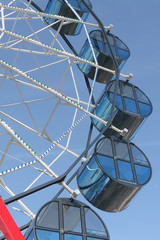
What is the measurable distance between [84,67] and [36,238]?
7756 millimetres

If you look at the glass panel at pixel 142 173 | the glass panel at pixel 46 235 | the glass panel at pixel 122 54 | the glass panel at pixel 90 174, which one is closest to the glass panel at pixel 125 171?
the glass panel at pixel 142 173

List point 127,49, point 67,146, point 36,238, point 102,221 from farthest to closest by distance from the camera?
point 127,49, point 67,146, point 102,221, point 36,238

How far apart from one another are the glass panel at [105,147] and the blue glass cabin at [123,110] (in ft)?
3.69

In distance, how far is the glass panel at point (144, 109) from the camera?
15487mm

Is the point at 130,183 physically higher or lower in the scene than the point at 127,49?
lower

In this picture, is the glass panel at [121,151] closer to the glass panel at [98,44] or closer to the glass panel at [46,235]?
the glass panel at [46,235]

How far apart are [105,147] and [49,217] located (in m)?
2.93

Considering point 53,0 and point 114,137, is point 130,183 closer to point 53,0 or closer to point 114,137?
point 114,137

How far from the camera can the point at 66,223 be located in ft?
36.4

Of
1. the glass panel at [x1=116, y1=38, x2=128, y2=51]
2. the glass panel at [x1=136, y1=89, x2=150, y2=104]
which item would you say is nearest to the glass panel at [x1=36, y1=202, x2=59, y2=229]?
the glass panel at [x1=136, y1=89, x2=150, y2=104]

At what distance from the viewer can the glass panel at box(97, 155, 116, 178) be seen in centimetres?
1244

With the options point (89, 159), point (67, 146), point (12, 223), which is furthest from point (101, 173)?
point (12, 223)

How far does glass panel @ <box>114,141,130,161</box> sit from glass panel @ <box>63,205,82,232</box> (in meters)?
2.37

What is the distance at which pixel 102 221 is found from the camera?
457 inches
